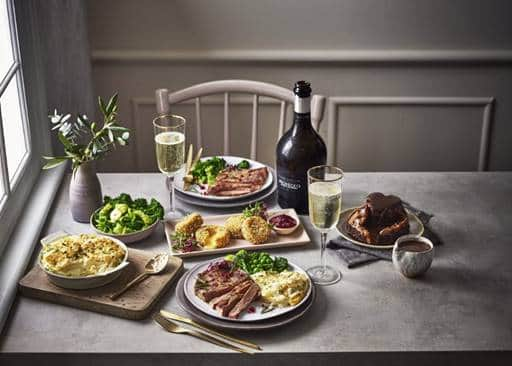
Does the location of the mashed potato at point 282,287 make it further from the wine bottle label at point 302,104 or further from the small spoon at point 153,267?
the wine bottle label at point 302,104

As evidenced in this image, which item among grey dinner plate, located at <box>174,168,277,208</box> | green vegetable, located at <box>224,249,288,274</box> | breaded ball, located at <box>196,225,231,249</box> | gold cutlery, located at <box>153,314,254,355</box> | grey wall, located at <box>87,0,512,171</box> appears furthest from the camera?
grey wall, located at <box>87,0,512,171</box>

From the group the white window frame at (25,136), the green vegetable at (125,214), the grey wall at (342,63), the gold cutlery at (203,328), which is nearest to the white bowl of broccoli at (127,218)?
the green vegetable at (125,214)

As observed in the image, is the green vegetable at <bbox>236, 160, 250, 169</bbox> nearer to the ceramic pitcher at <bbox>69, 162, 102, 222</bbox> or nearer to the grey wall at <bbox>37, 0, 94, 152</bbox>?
the ceramic pitcher at <bbox>69, 162, 102, 222</bbox>

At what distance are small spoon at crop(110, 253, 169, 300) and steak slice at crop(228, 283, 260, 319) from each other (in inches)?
9.0

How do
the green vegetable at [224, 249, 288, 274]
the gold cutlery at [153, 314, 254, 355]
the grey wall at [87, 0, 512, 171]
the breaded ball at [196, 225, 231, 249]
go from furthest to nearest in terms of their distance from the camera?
the grey wall at [87, 0, 512, 171]
the breaded ball at [196, 225, 231, 249]
the green vegetable at [224, 249, 288, 274]
the gold cutlery at [153, 314, 254, 355]

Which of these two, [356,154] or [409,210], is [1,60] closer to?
[409,210]

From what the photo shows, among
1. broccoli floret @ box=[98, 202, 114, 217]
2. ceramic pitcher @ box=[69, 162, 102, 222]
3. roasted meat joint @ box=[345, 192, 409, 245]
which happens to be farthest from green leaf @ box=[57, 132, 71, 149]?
roasted meat joint @ box=[345, 192, 409, 245]

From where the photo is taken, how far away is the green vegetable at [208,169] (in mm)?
2314

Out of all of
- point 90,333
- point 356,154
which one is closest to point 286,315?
point 90,333

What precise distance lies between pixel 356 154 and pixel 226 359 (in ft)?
5.99

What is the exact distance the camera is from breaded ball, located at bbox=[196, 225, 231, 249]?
1.98m

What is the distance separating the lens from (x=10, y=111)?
2174mm

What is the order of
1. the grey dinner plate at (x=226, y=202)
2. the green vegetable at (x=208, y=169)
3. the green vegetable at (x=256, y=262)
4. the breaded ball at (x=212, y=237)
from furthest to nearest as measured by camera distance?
the green vegetable at (x=208, y=169) → the grey dinner plate at (x=226, y=202) → the breaded ball at (x=212, y=237) → the green vegetable at (x=256, y=262)

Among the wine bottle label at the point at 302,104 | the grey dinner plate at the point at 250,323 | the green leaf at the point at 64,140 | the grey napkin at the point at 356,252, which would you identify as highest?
the wine bottle label at the point at 302,104
